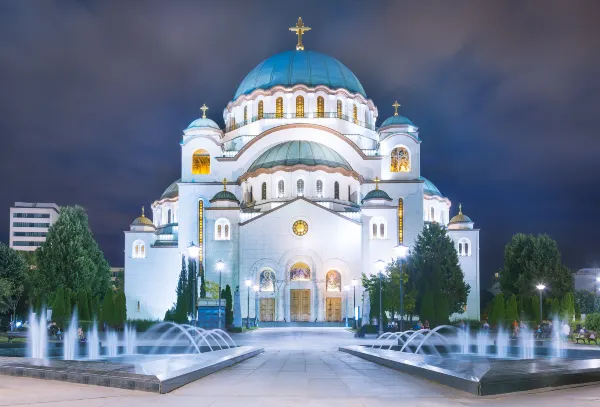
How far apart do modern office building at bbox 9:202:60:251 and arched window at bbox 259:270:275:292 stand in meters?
77.6

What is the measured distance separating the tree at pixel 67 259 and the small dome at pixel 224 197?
1038 cm

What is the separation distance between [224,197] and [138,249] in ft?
35.8

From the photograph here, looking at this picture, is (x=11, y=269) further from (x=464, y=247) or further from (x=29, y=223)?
(x=29, y=223)

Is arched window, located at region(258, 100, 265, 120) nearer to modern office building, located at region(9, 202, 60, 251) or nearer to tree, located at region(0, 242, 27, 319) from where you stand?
tree, located at region(0, 242, 27, 319)

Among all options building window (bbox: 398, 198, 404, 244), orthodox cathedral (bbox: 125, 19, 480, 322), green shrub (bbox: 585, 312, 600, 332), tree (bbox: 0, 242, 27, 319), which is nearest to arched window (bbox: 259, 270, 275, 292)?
orthodox cathedral (bbox: 125, 19, 480, 322)

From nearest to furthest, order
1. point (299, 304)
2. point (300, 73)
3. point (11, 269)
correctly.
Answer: point (11, 269), point (299, 304), point (300, 73)

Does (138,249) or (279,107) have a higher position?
(279,107)

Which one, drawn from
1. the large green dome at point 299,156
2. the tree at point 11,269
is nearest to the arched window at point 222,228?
the large green dome at point 299,156

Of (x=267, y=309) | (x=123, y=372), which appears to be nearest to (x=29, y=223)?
(x=267, y=309)

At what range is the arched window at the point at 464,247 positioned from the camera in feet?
195

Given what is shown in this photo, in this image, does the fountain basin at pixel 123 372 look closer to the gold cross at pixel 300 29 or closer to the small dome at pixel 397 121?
the small dome at pixel 397 121

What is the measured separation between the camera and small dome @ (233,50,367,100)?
57.2m

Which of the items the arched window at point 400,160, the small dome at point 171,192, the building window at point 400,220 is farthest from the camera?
the small dome at point 171,192

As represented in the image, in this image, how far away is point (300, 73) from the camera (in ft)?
189
